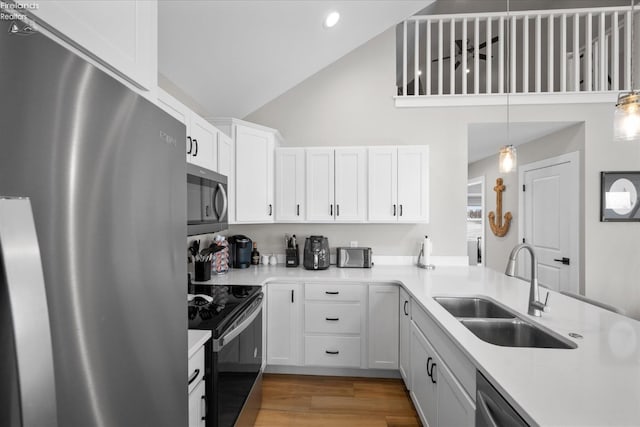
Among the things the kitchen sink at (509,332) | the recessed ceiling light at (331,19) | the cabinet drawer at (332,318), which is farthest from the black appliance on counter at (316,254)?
the recessed ceiling light at (331,19)

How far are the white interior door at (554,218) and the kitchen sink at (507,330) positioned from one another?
2.10 m

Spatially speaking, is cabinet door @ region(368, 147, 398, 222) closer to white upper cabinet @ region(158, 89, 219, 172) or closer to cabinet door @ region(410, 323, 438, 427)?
cabinet door @ region(410, 323, 438, 427)

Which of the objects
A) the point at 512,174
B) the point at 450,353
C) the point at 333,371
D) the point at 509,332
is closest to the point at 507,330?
the point at 509,332

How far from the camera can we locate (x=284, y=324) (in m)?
2.59

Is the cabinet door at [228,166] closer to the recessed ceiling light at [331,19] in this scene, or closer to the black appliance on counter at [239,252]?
the black appliance on counter at [239,252]

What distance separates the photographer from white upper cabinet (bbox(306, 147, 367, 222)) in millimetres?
2941

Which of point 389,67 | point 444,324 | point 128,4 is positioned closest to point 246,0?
point 128,4

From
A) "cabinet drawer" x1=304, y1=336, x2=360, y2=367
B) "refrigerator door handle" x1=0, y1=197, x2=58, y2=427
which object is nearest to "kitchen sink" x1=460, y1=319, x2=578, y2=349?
"cabinet drawer" x1=304, y1=336, x2=360, y2=367

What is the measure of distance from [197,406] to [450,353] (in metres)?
1.17

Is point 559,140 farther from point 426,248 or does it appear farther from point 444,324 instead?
point 444,324

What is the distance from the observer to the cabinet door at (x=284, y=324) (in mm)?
2578

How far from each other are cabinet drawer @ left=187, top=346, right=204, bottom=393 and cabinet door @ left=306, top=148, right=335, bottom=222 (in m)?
1.80

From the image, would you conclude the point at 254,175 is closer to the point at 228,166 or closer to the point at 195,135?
the point at 228,166

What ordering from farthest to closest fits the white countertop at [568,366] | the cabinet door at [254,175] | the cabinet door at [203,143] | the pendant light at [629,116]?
the cabinet door at [254,175], the cabinet door at [203,143], the pendant light at [629,116], the white countertop at [568,366]
